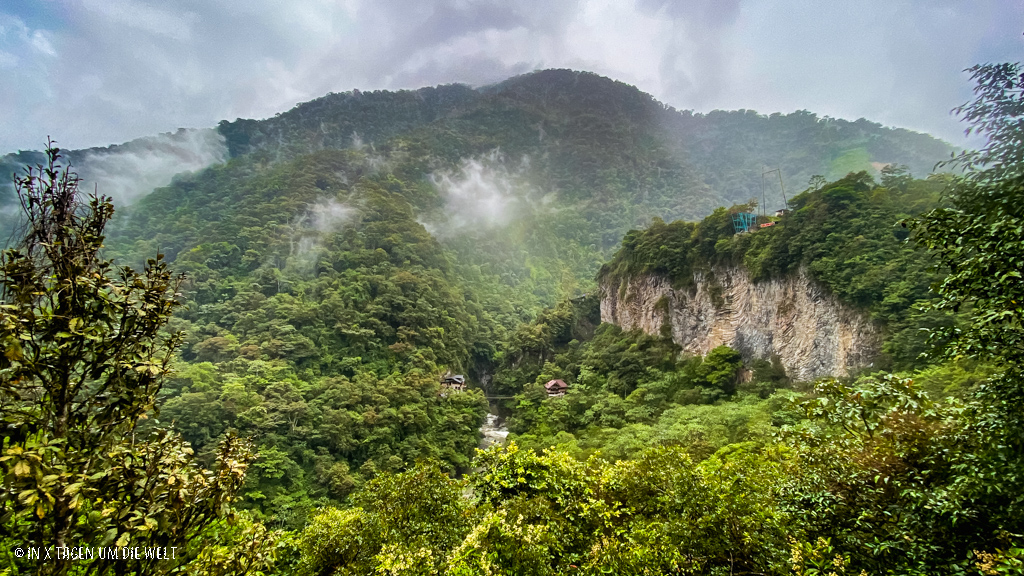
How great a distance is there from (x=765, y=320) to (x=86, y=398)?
29831 millimetres

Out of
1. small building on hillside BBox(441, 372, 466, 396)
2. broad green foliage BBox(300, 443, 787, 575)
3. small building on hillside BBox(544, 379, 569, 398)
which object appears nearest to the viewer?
broad green foliage BBox(300, 443, 787, 575)

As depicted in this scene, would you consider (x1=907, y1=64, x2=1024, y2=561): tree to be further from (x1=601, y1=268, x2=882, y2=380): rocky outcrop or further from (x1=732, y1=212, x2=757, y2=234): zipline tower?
(x1=732, y1=212, x2=757, y2=234): zipline tower

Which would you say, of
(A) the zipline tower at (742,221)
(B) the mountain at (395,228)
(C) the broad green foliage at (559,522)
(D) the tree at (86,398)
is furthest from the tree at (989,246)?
(A) the zipline tower at (742,221)

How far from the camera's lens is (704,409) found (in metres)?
21.0

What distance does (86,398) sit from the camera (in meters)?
2.95

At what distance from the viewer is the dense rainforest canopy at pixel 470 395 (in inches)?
111

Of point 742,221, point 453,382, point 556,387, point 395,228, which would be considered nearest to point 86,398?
point 742,221

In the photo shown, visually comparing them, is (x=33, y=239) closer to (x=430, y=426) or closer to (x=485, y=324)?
(x=430, y=426)

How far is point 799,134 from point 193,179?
154 metres

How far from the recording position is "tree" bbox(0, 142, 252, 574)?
2.46 m

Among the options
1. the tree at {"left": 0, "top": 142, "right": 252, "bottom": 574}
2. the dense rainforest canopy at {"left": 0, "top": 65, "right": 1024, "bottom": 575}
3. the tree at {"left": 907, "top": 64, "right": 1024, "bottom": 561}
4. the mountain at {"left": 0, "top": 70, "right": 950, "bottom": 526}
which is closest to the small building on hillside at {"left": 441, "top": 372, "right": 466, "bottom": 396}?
the dense rainforest canopy at {"left": 0, "top": 65, "right": 1024, "bottom": 575}

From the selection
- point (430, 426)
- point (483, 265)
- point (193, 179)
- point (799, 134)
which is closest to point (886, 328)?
point (430, 426)

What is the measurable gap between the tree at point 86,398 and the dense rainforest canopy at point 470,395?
22mm

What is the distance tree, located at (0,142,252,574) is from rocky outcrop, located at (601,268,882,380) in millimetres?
24778
